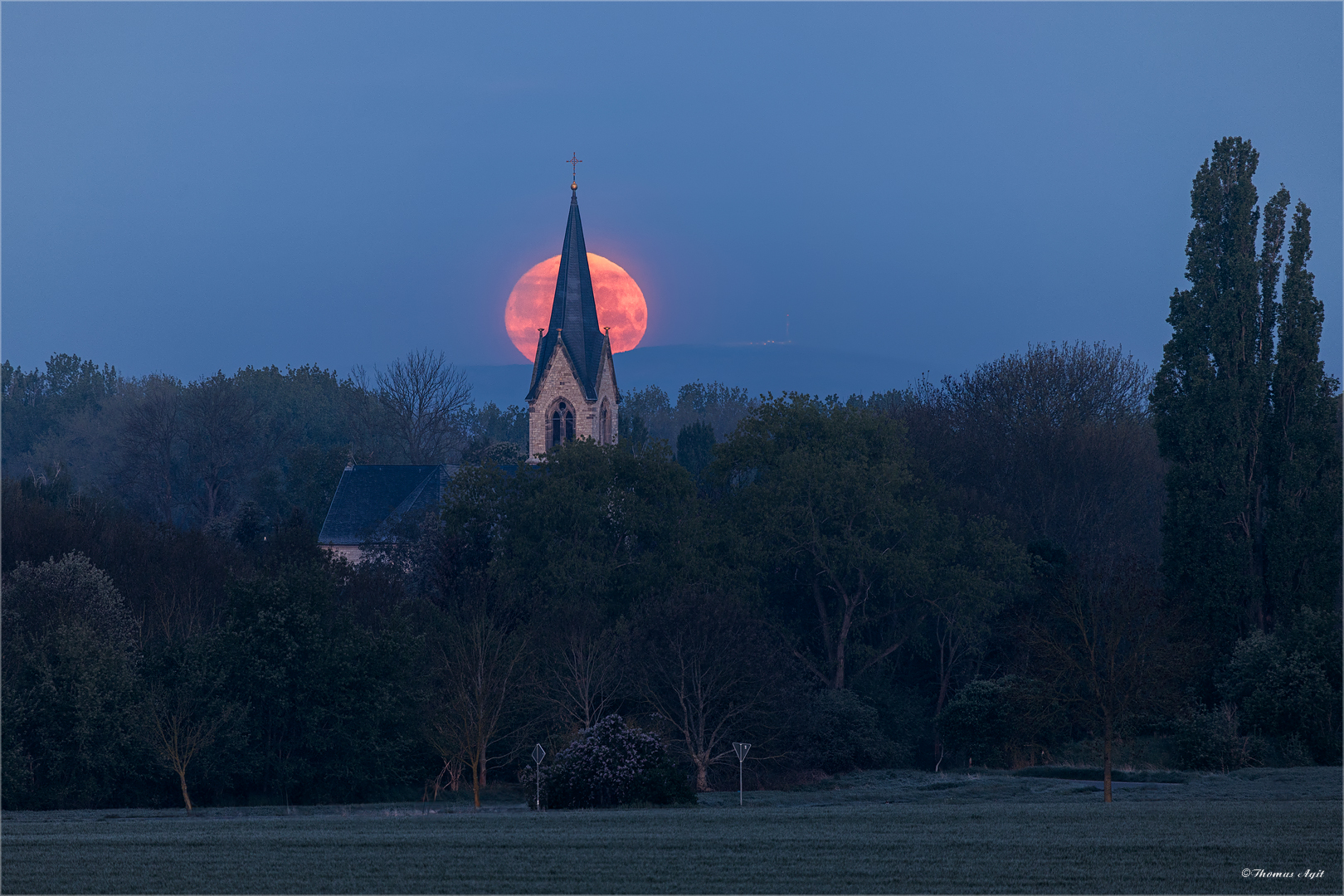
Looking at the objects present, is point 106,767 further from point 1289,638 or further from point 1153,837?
point 1289,638

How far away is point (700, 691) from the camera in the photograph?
40.0m

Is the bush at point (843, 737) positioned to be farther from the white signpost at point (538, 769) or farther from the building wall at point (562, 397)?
the building wall at point (562, 397)

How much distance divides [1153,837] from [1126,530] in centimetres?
4207

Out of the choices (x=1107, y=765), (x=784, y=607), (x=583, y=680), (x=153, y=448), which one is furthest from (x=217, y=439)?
(x=1107, y=765)

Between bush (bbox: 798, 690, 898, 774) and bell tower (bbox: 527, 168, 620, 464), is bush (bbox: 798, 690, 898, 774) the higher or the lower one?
the lower one

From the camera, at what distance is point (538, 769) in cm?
2922

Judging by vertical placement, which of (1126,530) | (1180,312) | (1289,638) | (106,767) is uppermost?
(1180,312)

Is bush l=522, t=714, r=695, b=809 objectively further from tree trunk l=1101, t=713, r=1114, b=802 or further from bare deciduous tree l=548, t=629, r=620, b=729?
tree trunk l=1101, t=713, r=1114, b=802

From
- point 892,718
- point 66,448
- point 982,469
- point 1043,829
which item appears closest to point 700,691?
point 892,718

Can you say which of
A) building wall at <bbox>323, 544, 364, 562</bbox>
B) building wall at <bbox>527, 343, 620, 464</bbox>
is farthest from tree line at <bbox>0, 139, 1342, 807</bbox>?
building wall at <bbox>527, 343, 620, 464</bbox>

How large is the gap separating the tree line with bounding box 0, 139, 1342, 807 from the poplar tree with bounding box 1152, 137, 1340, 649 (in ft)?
0.33

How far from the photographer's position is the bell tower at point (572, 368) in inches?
2781

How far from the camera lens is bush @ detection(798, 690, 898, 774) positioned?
42281 millimetres

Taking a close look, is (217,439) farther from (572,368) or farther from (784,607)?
(784,607)
